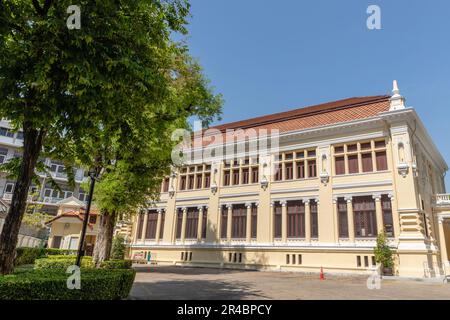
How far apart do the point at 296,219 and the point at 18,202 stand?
22047mm

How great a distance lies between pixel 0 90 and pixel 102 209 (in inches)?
423

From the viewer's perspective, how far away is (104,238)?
17531 millimetres

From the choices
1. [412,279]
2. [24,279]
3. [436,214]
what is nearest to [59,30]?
[24,279]

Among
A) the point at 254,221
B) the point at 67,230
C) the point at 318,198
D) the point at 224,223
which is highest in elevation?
the point at 318,198

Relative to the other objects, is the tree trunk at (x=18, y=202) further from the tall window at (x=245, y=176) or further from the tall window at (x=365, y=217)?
the tall window at (x=245, y=176)

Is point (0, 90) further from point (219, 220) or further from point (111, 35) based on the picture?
point (219, 220)

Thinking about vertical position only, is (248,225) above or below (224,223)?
below

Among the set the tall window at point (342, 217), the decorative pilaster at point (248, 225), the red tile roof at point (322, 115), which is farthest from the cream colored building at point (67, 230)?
the tall window at point (342, 217)

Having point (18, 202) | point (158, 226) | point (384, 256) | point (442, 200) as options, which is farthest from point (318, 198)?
point (18, 202)

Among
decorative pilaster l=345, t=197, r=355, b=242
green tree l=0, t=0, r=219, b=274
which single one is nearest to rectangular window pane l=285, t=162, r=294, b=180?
decorative pilaster l=345, t=197, r=355, b=242

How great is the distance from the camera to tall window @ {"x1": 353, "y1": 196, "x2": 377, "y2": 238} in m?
23.5

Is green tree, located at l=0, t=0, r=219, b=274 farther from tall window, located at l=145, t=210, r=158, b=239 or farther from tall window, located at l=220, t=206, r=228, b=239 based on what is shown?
tall window, located at l=145, t=210, r=158, b=239

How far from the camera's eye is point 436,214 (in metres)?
26.3

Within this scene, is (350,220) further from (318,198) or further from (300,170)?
(300,170)
